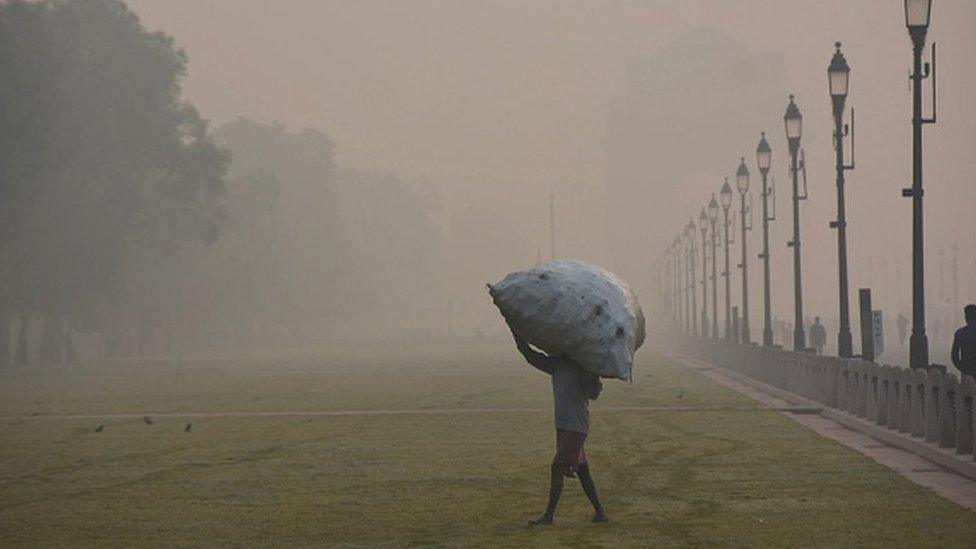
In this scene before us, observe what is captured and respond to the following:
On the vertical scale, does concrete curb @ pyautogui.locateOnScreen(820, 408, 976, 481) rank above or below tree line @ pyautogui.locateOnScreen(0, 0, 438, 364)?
below

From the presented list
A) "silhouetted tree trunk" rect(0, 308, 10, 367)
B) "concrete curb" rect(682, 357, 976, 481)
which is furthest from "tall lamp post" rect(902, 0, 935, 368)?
"silhouetted tree trunk" rect(0, 308, 10, 367)

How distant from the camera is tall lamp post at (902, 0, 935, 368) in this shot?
98.3ft

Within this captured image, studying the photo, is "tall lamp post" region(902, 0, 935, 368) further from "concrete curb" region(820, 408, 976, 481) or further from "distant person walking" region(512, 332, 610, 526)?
"distant person walking" region(512, 332, 610, 526)

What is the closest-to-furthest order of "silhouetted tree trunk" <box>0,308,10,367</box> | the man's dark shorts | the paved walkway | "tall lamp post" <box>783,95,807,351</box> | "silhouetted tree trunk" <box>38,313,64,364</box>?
the man's dark shorts < the paved walkway < "tall lamp post" <box>783,95,807,351</box> < "silhouetted tree trunk" <box>0,308,10,367</box> < "silhouetted tree trunk" <box>38,313,64,364</box>

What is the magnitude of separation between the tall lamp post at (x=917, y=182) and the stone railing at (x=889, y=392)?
58 centimetres

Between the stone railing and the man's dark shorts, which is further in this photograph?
the stone railing

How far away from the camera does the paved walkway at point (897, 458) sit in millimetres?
19938

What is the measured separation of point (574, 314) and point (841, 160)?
25.2 meters

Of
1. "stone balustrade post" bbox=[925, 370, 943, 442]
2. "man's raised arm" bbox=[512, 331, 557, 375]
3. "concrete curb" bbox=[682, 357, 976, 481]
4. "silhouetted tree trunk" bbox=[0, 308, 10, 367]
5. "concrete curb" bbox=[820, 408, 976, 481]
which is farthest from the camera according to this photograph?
"silhouetted tree trunk" bbox=[0, 308, 10, 367]

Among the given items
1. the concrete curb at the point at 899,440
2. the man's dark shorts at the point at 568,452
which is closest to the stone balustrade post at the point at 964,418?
the concrete curb at the point at 899,440

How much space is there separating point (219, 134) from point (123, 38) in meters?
59.4

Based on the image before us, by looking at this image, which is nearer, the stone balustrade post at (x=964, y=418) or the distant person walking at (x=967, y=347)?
the stone balustrade post at (x=964, y=418)

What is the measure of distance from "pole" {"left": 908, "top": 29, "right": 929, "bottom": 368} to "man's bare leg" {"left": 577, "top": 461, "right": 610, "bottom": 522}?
1323cm

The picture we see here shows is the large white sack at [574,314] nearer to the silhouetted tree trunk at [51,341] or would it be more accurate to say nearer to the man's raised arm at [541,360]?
the man's raised arm at [541,360]
